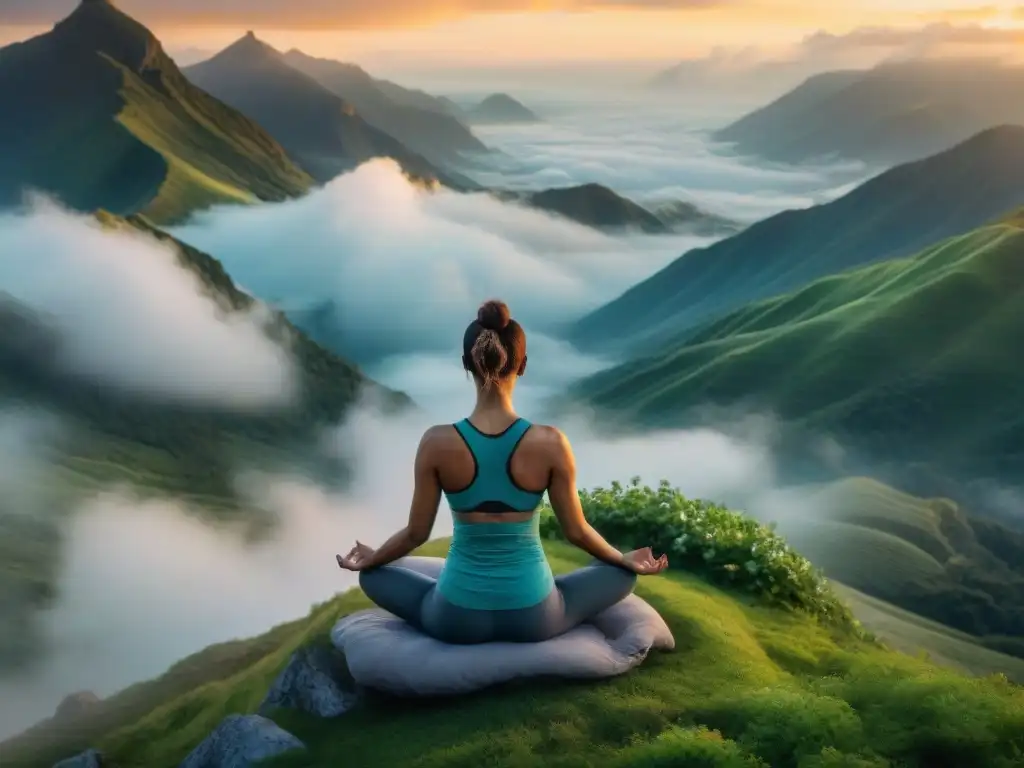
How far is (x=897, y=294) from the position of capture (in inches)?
2571

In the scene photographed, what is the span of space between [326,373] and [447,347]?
50.2 ft

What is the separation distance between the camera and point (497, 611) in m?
6.85

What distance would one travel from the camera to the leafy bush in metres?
→ 10.4

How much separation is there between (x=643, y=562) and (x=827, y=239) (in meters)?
111

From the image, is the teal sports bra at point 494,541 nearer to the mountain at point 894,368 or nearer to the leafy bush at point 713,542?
the leafy bush at point 713,542

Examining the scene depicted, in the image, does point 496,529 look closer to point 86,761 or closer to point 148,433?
point 86,761

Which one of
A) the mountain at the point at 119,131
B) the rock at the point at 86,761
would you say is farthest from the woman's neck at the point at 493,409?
the mountain at the point at 119,131

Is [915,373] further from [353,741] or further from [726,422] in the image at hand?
[353,741]

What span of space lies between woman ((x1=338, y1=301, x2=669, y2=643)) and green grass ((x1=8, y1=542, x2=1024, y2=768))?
2.03ft

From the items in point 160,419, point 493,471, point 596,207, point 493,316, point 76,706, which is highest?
point 596,207

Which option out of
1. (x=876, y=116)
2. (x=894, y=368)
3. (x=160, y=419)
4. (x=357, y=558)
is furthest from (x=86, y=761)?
(x=876, y=116)

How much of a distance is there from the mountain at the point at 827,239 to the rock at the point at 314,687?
9287 centimetres

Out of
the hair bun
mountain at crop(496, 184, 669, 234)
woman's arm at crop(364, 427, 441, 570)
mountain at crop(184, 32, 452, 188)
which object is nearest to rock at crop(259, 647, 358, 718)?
woman's arm at crop(364, 427, 441, 570)

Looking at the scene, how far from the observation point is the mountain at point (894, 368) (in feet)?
169
